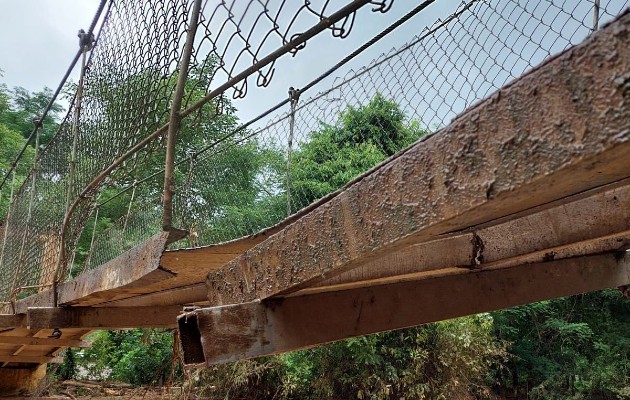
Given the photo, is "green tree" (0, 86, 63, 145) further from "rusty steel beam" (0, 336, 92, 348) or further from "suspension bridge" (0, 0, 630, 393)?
"suspension bridge" (0, 0, 630, 393)

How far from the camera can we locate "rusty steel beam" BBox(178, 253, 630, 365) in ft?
3.81

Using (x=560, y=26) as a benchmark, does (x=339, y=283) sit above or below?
below

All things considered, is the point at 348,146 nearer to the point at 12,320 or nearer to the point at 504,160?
the point at 12,320

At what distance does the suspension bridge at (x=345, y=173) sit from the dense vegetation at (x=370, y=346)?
0.04 meters

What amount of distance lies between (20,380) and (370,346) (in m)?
4.52

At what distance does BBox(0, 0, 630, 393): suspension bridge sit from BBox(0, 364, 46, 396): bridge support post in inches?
139

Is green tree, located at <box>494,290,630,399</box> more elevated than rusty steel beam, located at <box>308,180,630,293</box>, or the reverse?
rusty steel beam, located at <box>308,180,630,293</box>

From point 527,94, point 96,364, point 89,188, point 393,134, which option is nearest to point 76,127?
point 89,188

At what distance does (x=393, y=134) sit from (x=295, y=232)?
7.11 ft

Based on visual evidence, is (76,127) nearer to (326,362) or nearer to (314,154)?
(314,154)

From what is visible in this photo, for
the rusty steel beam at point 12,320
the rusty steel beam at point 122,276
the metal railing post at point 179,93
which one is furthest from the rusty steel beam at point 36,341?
the metal railing post at point 179,93

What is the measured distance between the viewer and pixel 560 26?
1.96 metres

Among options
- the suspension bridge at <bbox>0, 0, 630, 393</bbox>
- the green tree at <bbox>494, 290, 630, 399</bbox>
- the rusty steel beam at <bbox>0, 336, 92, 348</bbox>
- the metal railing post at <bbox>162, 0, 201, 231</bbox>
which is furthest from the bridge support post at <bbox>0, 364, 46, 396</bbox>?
the green tree at <bbox>494, 290, 630, 399</bbox>

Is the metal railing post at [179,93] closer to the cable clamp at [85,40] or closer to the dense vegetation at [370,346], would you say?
the dense vegetation at [370,346]
